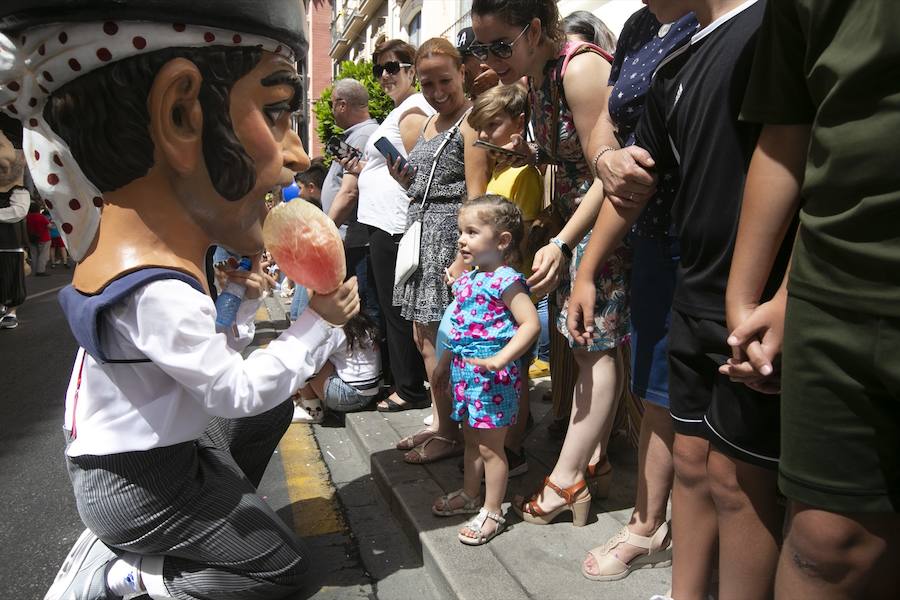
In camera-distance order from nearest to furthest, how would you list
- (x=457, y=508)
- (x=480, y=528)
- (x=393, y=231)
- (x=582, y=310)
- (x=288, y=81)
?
(x=288, y=81), (x=582, y=310), (x=480, y=528), (x=457, y=508), (x=393, y=231)

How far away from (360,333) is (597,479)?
2007 mm

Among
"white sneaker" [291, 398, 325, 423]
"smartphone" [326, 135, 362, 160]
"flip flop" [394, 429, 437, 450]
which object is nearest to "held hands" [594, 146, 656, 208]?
"flip flop" [394, 429, 437, 450]

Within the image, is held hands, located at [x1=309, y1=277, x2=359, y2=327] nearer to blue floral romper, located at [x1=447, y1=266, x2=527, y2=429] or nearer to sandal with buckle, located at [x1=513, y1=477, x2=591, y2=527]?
blue floral romper, located at [x1=447, y1=266, x2=527, y2=429]

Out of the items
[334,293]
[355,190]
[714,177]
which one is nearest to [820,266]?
[714,177]

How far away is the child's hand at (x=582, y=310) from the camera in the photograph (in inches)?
88.8

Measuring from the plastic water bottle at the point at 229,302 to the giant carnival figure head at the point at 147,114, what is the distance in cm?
42

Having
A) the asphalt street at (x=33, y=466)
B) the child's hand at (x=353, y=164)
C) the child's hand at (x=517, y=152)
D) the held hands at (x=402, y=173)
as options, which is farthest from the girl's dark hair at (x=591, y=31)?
the asphalt street at (x=33, y=466)

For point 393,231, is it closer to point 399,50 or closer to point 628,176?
point 399,50

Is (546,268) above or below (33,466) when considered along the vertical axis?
above

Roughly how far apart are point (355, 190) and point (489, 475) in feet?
9.30

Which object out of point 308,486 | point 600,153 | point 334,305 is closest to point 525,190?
point 600,153

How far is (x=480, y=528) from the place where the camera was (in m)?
2.57

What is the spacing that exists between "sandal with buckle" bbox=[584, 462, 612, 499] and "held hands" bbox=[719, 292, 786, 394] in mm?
1495

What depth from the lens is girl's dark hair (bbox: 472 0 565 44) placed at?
258 cm
